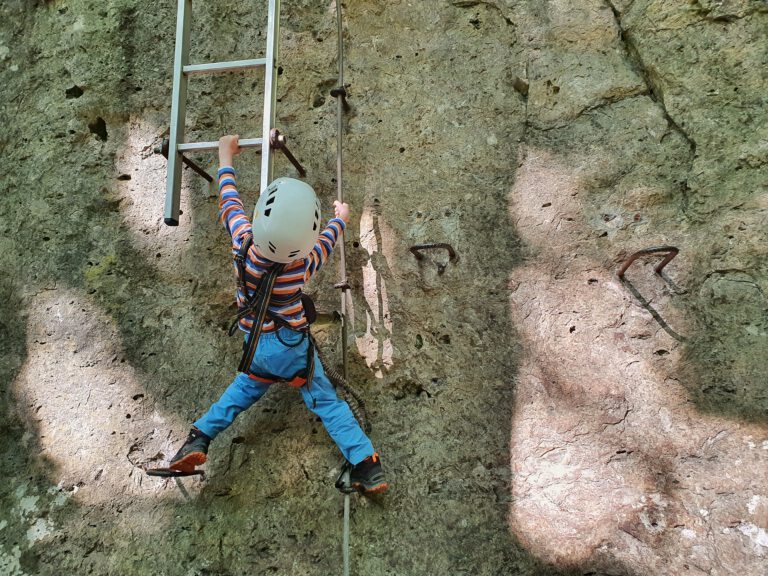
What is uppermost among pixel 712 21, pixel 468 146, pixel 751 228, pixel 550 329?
pixel 712 21

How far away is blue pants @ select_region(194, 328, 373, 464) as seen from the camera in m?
2.89

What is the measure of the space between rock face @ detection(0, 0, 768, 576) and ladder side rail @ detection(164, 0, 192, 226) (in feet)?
1.34

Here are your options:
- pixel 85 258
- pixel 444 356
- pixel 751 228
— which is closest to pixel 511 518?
pixel 444 356

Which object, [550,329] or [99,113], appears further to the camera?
[99,113]

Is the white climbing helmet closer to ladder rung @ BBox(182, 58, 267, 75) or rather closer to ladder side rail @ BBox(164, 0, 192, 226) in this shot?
ladder side rail @ BBox(164, 0, 192, 226)

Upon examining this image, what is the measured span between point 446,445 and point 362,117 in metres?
2.08

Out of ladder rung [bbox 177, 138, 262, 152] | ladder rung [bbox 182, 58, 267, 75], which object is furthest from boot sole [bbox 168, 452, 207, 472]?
ladder rung [bbox 182, 58, 267, 75]

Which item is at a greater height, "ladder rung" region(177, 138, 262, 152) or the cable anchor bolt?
the cable anchor bolt

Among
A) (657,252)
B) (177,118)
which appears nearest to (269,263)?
(177,118)

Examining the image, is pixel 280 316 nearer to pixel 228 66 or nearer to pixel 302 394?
pixel 302 394

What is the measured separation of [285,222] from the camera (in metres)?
2.64

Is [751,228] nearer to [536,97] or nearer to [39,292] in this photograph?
[536,97]

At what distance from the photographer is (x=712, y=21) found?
3.56 metres

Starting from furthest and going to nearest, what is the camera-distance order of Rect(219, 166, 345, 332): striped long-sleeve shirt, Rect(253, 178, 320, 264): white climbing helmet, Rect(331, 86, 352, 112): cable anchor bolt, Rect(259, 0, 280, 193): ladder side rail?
1. Rect(331, 86, 352, 112): cable anchor bolt
2. Rect(259, 0, 280, 193): ladder side rail
3. Rect(219, 166, 345, 332): striped long-sleeve shirt
4. Rect(253, 178, 320, 264): white climbing helmet
